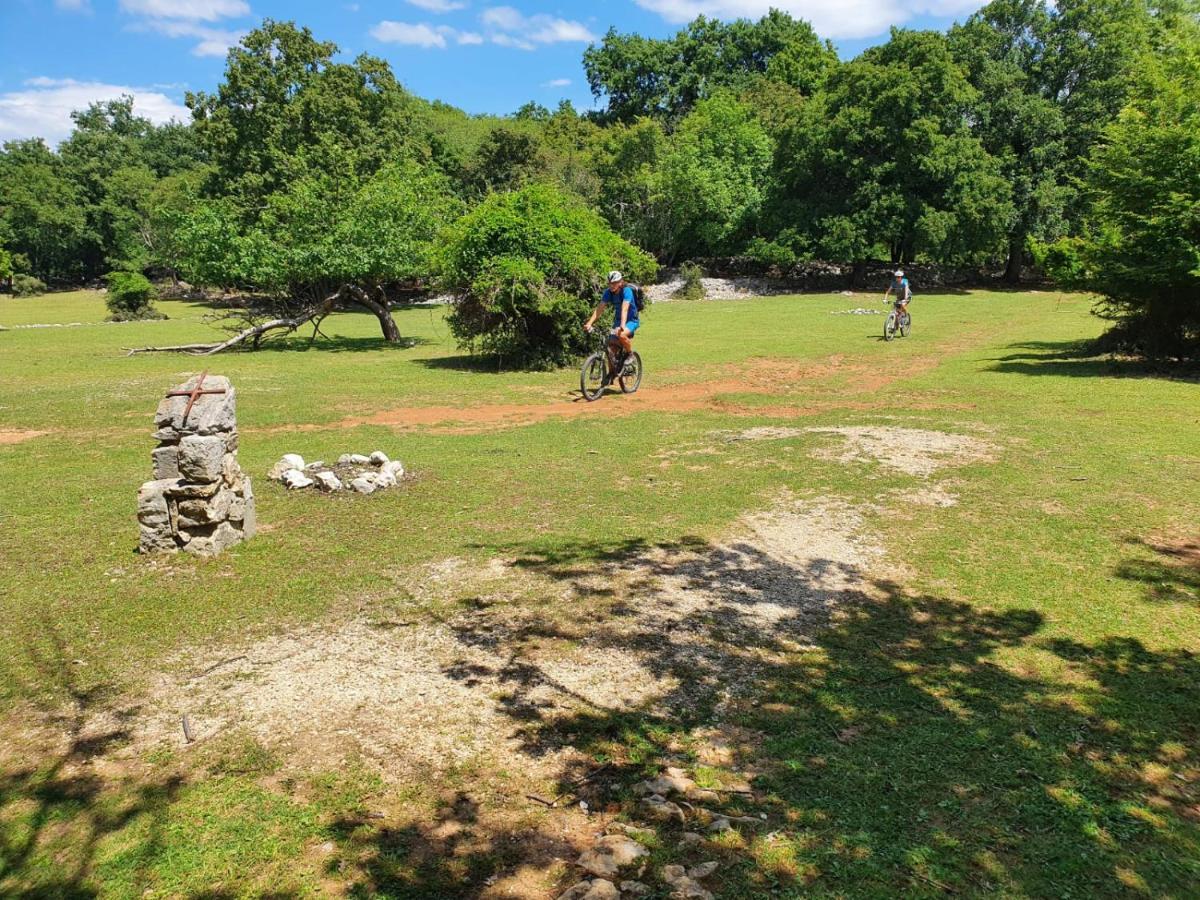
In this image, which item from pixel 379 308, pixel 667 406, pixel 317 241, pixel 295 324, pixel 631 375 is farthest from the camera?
pixel 379 308

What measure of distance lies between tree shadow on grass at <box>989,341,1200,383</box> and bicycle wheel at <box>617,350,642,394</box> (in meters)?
7.46

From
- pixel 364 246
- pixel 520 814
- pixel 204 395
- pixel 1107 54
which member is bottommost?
pixel 520 814

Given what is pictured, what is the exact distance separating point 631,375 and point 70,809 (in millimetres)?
11438

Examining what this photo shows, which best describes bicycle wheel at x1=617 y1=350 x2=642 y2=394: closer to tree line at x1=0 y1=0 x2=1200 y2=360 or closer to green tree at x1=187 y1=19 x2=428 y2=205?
tree line at x1=0 y1=0 x2=1200 y2=360

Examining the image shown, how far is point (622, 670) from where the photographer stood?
172 inches

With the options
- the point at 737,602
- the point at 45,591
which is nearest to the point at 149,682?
the point at 45,591

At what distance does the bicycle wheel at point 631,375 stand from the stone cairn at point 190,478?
8.22 m

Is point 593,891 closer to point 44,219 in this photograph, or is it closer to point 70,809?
point 70,809

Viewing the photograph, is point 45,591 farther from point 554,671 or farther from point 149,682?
point 554,671

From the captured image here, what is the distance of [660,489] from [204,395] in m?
4.20

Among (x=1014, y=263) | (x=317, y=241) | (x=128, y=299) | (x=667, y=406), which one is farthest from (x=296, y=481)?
(x=1014, y=263)

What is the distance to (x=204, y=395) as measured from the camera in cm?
621

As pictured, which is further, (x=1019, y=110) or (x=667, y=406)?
(x=1019, y=110)

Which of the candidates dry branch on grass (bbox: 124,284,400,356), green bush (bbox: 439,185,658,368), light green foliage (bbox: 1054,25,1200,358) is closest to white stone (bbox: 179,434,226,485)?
green bush (bbox: 439,185,658,368)
